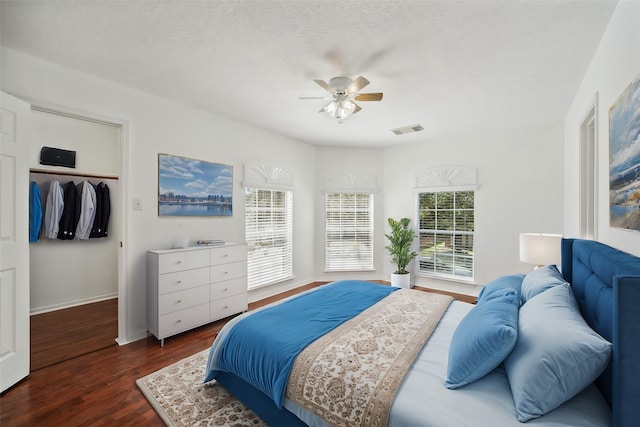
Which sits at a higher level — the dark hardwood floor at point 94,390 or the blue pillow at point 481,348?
the blue pillow at point 481,348

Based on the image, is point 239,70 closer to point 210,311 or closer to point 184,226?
point 184,226

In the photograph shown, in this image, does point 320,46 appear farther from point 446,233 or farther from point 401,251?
point 446,233

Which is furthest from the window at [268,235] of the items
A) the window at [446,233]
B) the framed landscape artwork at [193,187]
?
the window at [446,233]

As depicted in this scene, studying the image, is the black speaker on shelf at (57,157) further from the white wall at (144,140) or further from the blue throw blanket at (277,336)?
the blue throw blanket at (277,336)

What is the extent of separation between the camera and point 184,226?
3465mm

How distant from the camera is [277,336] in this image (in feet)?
5.94

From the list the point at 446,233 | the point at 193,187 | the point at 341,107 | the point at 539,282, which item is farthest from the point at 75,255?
the point at 446,233

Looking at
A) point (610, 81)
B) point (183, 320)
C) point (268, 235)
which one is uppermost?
point (610, 81)

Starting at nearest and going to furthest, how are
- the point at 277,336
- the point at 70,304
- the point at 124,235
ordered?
the point at 277,336 → the point at 124,235 → the point at 70,304

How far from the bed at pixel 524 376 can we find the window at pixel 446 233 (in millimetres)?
2863

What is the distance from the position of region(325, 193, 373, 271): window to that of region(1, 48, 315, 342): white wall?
178 centimetres

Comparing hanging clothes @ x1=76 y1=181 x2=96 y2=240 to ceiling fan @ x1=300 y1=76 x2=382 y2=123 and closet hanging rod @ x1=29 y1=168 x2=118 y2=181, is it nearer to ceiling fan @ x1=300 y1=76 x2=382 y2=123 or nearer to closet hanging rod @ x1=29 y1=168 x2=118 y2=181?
closet hanging rod @ x1=29 y1=168 x2=118 y2=181

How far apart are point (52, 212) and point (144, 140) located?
1971 mm

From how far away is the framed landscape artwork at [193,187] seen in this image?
328cm
